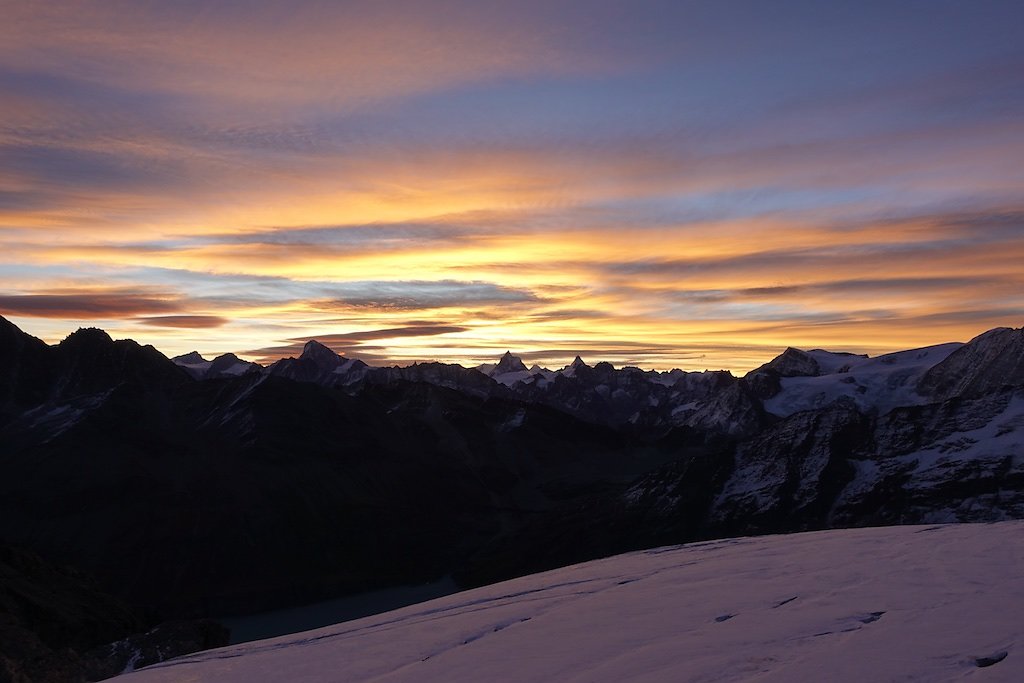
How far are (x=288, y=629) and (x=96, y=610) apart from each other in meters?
90.3

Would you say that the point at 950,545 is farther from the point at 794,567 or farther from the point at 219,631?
the point at 219,631

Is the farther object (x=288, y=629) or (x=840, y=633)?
(x=288, y=629)

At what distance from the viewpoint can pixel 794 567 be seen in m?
24.9

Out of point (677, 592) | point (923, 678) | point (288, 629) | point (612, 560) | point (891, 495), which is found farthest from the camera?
point (891, 495)

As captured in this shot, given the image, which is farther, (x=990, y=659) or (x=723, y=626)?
(x=723, y=626)

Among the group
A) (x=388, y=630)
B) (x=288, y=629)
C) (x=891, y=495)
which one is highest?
(x=388, y=630)

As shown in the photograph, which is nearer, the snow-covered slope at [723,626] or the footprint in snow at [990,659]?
the footprint in snow at [990,659]

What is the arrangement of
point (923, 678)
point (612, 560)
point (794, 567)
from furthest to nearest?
point (612, 560) → point (794, 567) → point (923, 678)

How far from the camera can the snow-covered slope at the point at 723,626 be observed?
1489cm

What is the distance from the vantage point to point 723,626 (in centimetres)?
1828

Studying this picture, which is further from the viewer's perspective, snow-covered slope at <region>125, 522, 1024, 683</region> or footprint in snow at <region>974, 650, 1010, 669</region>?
snow-covered slope at <region>125, 522, 1024, 683</region>

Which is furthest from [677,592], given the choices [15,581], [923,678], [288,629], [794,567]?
[288,629]

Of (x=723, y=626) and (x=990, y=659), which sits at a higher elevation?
(x=990, y=659)

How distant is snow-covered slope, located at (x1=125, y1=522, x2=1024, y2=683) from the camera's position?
14891 mm
